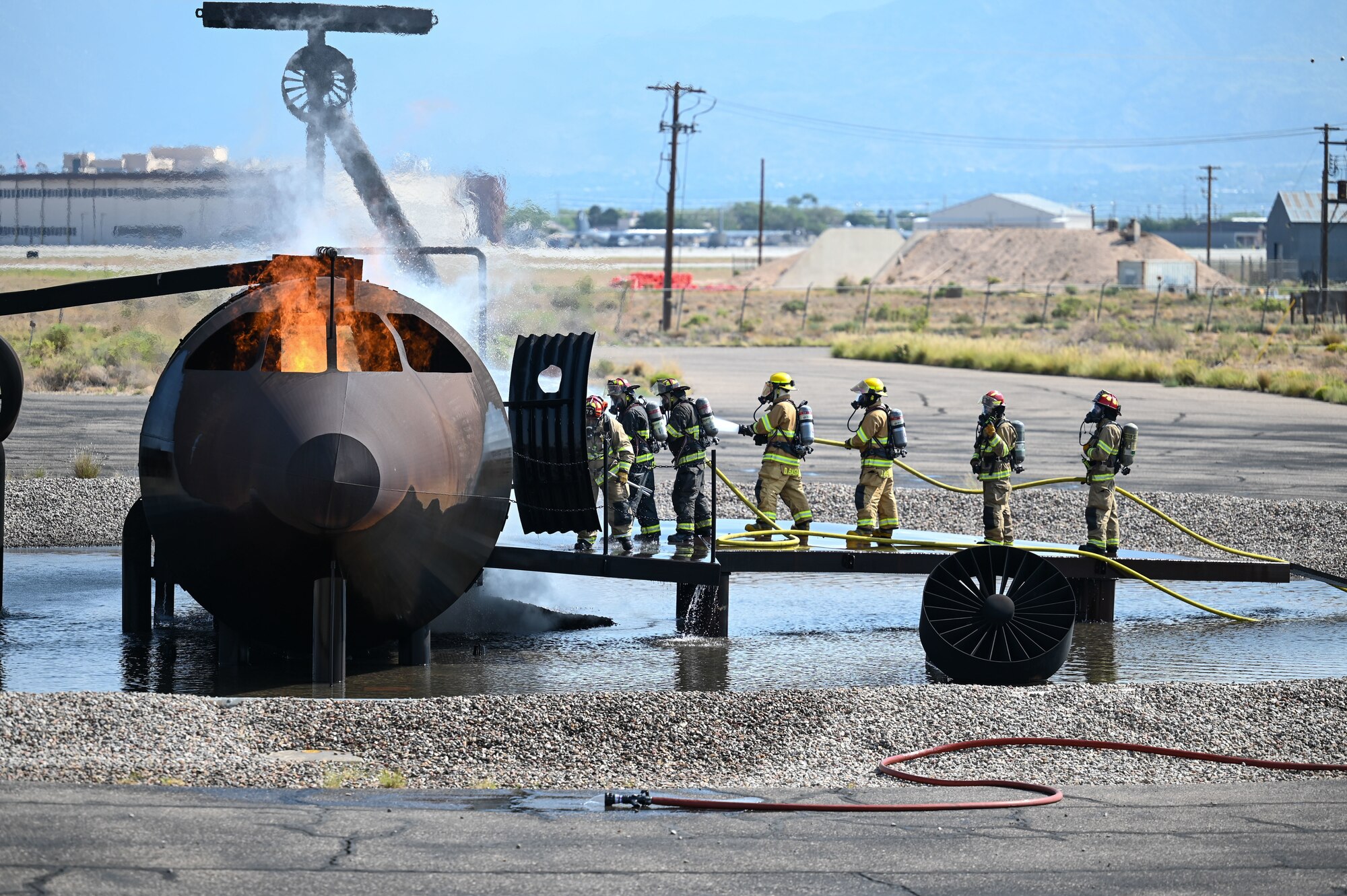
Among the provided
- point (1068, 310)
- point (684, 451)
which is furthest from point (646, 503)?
point (1068, 310)

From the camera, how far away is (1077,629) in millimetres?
16438

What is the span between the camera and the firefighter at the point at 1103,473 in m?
16.4

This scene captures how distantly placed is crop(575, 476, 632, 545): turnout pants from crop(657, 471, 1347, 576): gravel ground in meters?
5.76

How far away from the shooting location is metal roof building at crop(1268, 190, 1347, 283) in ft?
390

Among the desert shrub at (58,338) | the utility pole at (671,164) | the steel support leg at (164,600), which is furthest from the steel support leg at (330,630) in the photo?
the utility pole at (671,164)

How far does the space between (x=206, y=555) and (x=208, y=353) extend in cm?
163

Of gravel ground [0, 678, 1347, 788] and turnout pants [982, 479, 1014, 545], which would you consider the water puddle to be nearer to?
turnout pants [982, 479, 1014, 545]

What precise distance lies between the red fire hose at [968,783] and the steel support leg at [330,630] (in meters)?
→ 3.81

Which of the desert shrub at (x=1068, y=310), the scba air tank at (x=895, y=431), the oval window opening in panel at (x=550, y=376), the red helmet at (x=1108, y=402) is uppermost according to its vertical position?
the desert shrub at (x=1068, y=310)

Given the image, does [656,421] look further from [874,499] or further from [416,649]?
[416,649]

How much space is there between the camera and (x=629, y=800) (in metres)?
9.41

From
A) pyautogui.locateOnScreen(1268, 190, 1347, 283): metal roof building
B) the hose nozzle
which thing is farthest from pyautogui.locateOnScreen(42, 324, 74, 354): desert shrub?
pyautogui.locateOnScreen(1268, 190, 1347, 283): metal roof building

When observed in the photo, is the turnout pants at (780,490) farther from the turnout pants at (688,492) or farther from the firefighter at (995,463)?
the firefighter at (995,463)

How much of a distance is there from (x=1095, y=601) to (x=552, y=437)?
231 inches
